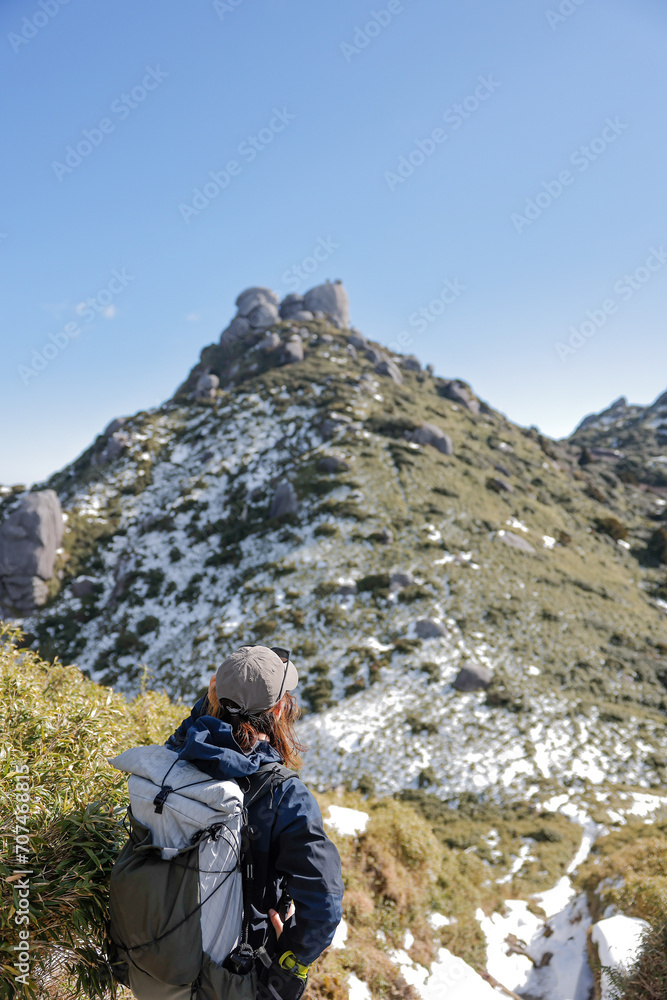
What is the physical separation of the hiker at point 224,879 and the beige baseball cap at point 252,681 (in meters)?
0.28

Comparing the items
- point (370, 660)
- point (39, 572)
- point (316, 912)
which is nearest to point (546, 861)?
point (370, 660)

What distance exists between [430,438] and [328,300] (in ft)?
171

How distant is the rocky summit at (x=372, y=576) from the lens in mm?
20844

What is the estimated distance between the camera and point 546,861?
13.7 meters

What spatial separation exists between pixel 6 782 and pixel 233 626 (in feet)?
82.3

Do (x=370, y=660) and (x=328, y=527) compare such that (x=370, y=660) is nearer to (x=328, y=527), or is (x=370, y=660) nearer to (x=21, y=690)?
(x=328, y=527)

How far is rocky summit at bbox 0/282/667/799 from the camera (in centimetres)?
2084

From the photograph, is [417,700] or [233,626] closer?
[417,700]

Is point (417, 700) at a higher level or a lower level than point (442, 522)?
lower

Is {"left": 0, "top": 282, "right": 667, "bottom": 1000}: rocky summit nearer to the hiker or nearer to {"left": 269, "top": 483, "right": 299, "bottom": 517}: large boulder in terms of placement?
{"left": 269, "top": 483, "right": 299, "bottom": 517}: large boulder

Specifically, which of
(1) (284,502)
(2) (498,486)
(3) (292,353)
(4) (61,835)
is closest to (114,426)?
(3) (292,353)

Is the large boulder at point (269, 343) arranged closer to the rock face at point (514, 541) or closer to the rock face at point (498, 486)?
the rock face at point (498, 486)

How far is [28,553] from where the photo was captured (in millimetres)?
37000

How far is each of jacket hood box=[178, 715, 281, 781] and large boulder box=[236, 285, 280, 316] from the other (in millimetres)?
86670
